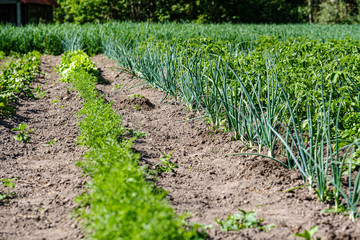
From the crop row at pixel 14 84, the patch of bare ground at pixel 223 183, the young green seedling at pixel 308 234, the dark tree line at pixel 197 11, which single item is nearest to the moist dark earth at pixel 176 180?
the patch of bare ground at pixel 223 183

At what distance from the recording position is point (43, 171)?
10.7ft

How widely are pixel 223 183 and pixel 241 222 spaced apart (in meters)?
0.68

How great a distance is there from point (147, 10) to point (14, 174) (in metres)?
20.6

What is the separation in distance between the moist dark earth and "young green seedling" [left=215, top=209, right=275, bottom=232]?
1.4 inches

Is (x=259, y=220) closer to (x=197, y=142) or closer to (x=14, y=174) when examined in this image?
(x=197, y=142)

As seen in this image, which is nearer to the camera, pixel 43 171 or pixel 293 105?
pixel 43 171

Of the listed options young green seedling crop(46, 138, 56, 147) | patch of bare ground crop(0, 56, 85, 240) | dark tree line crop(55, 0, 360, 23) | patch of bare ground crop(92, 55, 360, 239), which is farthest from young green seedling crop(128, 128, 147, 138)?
dark tree line crop(55, 0, 360, 23)

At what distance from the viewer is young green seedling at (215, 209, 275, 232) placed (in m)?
2.22

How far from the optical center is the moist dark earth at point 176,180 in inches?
91.4

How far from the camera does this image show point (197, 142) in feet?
12.6

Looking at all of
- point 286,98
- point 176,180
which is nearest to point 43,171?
point 176,180

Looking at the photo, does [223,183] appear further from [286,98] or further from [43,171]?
[43,171]

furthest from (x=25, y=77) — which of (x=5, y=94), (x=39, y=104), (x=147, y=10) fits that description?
(x=147, y=10)

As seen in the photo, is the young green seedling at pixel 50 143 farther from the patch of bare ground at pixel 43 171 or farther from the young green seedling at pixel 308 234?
the young green seedling at pixel 308 234
